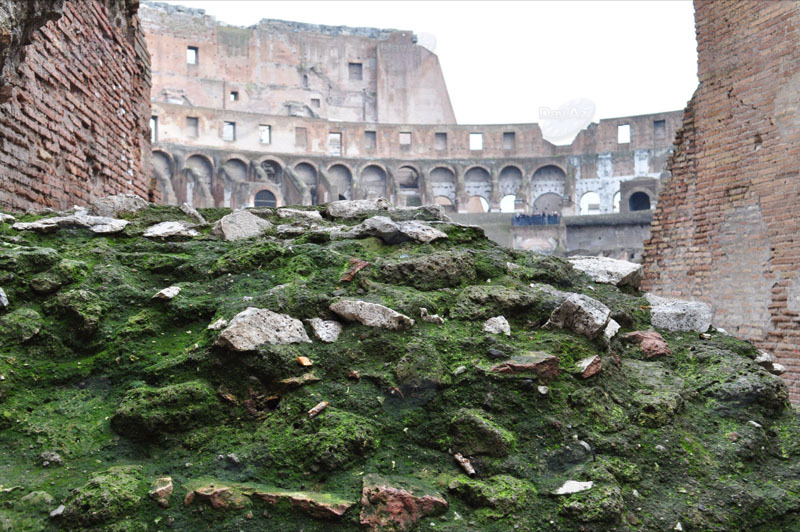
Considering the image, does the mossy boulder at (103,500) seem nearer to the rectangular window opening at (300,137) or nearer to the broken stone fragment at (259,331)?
the broken stone fragment at (259,331)

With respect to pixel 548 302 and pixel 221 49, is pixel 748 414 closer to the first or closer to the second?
pixel 548 302

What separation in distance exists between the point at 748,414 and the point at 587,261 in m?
1.88

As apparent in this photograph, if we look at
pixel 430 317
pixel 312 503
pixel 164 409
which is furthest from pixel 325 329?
pixel 312 503

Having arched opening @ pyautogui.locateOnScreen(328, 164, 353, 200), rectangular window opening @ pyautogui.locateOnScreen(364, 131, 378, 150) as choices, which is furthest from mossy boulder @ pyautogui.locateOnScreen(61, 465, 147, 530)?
rectangular window opening @ pyautogui.locateOnScreen(364, 131, 378, 150)

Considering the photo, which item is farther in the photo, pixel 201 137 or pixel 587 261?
pixel 201 137

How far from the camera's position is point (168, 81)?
40000mm

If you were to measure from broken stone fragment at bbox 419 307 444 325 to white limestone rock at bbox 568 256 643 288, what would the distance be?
169 centimetres

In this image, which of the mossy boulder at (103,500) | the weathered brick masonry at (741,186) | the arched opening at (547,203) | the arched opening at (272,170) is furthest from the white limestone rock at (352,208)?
the arched opening at (547,203)

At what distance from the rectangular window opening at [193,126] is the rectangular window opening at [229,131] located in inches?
55.7

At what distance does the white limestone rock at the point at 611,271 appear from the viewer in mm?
4547

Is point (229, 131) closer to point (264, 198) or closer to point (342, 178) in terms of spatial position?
point (264, 198)

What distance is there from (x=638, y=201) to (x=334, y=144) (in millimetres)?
18212

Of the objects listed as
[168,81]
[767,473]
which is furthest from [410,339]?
[168,81]

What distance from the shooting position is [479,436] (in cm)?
271
